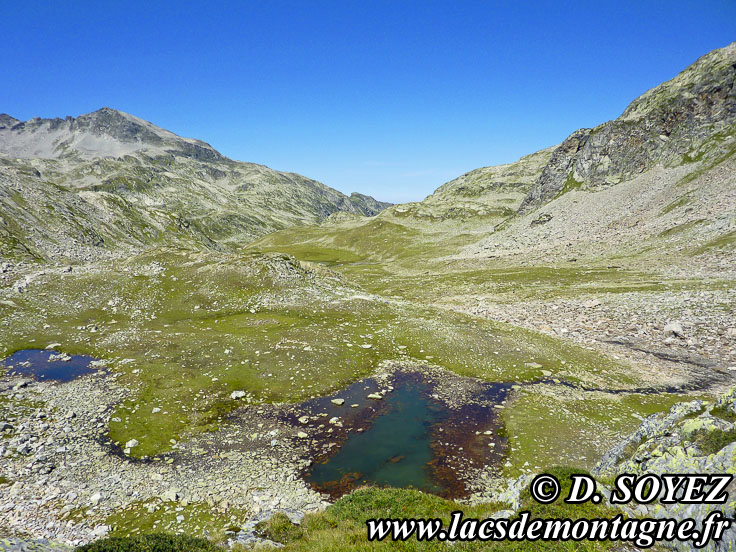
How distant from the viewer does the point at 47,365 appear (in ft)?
103

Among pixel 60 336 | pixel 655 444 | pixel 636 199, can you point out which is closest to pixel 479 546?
pixel 655 444

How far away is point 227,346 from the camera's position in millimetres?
35719

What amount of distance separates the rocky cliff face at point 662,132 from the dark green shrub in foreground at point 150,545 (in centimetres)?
12875

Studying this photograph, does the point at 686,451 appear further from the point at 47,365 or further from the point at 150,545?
the point at 47,365

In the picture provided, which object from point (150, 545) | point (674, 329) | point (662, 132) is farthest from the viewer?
point (662, 132)

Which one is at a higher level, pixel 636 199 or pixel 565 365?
pixel 636 199

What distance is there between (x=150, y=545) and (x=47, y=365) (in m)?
30.0

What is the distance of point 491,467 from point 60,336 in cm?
4406

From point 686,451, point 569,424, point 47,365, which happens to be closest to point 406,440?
point 569,424

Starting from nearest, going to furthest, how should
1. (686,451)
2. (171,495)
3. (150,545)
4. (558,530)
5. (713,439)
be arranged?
(558,530), (150,545), (713,439), (686,451), (171,495)

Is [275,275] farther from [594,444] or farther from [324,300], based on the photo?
[594,444]

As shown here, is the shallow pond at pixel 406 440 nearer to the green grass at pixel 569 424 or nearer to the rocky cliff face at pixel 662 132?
the green grass at pixel 569 424

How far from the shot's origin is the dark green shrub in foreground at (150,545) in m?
10.5

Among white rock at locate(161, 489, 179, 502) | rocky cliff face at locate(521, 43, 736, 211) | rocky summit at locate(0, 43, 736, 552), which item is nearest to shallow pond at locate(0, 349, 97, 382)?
rocky summit at locate(0, 43, 736, 552)
